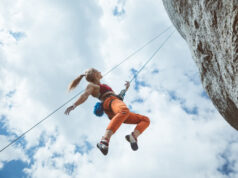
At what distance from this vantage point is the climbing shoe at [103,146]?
166 inches

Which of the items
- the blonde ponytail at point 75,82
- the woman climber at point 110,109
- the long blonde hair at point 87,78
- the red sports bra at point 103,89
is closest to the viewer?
the woman climber at point 110,109

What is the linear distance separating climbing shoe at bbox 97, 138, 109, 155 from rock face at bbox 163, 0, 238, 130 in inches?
106

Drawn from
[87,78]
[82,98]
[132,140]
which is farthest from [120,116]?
[87,78]

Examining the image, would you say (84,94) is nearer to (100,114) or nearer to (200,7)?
(100,114)

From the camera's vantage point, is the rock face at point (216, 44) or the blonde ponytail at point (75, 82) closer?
the rock face at point (216, 44)

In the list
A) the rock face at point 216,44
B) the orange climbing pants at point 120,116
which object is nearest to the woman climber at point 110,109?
the orange climbing pants at point 120,116

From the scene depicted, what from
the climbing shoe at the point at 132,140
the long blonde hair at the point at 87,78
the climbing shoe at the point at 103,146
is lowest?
the climbing shoe at the point at 132,140

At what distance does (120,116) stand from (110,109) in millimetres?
664

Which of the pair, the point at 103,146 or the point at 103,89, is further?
the point at 103,89

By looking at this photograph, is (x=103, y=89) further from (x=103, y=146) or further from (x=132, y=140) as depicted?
(x=103, y=146)

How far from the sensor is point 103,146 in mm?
4230

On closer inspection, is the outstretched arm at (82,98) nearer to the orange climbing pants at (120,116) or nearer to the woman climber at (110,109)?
the woman climber at (110,109)

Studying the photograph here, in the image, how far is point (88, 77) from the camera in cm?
554

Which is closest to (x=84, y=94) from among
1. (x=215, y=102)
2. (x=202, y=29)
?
(x=202, y=29)
